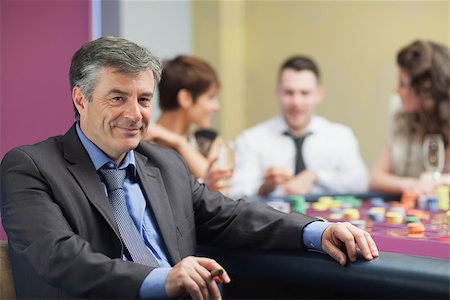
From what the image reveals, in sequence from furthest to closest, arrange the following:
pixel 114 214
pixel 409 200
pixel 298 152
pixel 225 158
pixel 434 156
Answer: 1. pixel 298 152
2. pixel 434 156
3. pixel 409 200
4. pixel 225 158
5. pixel 114 214

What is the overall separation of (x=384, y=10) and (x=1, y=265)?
4654 mm

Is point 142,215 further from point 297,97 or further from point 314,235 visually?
point 297,97

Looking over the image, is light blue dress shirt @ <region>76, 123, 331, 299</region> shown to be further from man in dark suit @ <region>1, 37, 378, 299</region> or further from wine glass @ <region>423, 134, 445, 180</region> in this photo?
wine glass @ <region>423, 134, 445, 180</region>

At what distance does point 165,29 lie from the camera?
5.45 meters

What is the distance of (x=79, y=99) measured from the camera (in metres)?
2.23

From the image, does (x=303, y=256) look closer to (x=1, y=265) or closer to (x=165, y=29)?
(x=1, y=265)

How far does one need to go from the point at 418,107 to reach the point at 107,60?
2.79 m

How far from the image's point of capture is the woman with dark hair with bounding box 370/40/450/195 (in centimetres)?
442

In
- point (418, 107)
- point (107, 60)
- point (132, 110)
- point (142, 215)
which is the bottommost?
point (142, 215)

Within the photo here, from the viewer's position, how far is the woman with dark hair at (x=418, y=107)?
442 centimetres

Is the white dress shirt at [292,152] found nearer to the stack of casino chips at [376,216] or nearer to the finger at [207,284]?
the stack of casino chips at [376,216]

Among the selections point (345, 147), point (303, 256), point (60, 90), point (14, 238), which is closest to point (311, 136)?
point (345, 147)

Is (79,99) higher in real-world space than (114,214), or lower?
higher

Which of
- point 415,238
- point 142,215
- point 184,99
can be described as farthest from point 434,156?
point 142,215
